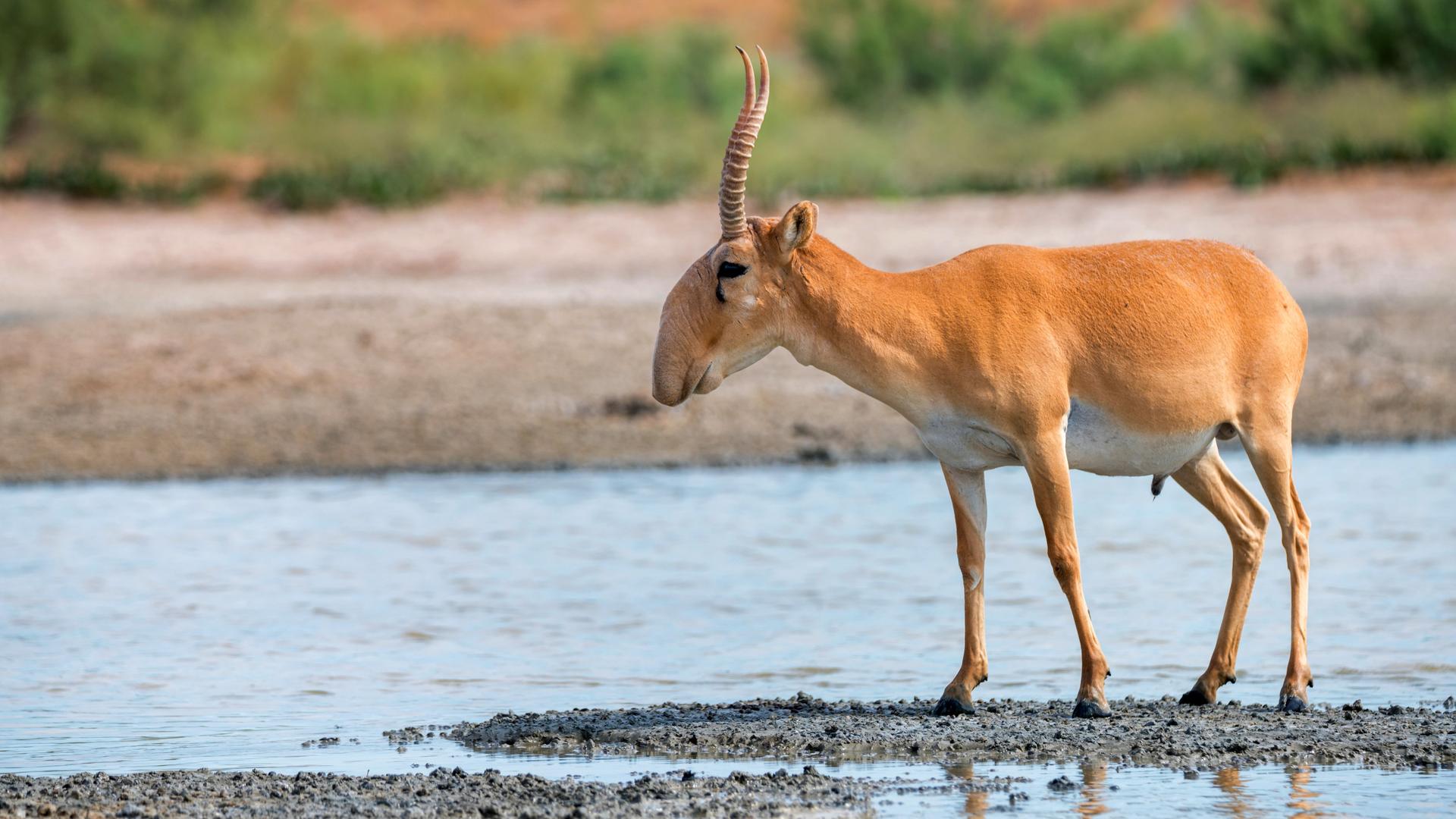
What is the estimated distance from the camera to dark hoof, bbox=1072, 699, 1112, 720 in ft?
24.9

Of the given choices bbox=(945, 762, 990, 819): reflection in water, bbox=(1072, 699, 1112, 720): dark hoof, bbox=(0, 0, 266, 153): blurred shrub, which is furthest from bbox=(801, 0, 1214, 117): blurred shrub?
bbox=(945, 762, 990, 819): reflection in water

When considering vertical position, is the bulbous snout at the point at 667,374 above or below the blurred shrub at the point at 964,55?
below

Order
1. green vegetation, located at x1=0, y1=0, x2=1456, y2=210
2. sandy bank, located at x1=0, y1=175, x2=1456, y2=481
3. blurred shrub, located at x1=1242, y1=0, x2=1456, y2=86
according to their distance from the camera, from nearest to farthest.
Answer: sandy bank, located at x1=0, y1=175, x2=1456, y2=481 < green vegetation, located at x1=0, y1=0, x2=1456, y2=210 < blurred shrub, located at x1=1242, y1=0, x2=1456, y2=86

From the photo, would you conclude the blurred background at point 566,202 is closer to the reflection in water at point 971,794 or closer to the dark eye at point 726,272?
the dark eye at point 726,272

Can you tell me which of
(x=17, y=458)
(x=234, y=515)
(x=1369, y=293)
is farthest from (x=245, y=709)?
(x=1369, y=293)

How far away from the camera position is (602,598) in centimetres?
1082

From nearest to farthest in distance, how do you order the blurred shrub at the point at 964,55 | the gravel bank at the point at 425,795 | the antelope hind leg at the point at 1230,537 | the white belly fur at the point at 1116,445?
the gravel bank at the point at 425,795, the white belly fur at the point at 1116,445, the antelope hind leg at the point at 1230,537, the blurred shrub at the point at 964,55

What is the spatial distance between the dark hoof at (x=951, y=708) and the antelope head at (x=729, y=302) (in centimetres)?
145

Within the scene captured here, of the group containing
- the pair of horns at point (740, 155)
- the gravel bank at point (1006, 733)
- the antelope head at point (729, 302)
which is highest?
the pair of horns at point (740, 155)

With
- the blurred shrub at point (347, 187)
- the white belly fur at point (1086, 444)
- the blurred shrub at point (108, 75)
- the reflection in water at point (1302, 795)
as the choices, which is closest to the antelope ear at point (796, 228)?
the white belly fur at point (1086, 444)

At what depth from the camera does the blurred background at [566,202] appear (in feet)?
53.7

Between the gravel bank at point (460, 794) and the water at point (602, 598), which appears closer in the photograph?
the gravel bank at point (460, 794)

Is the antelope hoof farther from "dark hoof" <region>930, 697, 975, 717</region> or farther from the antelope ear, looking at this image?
the antelope ear

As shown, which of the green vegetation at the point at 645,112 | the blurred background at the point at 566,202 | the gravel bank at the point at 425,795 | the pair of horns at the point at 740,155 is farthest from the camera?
the green vegetation at the point at 645,112
